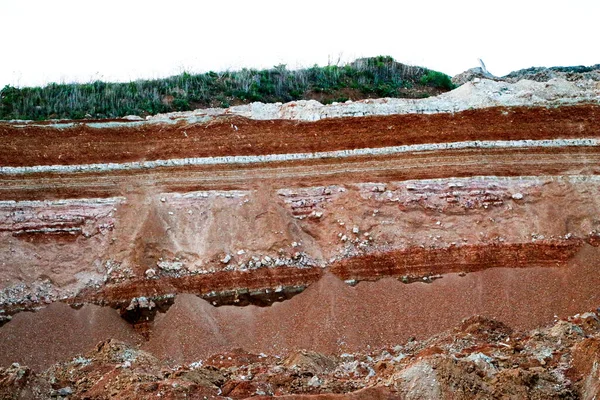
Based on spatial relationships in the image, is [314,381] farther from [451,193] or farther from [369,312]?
[451,193]

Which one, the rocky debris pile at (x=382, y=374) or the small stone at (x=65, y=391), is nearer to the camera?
the rocky debris pile at (x=382, y=374)

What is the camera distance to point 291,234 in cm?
1909

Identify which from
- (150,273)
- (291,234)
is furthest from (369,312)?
(150,273)

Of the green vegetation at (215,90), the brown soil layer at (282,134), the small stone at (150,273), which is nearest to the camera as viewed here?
the small stone at (150,273)

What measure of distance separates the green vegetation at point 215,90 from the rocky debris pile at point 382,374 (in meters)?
10.5

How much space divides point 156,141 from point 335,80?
280 inches

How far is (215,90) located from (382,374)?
13836mm

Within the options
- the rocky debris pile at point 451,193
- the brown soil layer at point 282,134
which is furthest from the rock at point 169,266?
the rocky debris pile at point 451,193

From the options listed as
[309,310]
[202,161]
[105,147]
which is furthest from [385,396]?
[105,147]

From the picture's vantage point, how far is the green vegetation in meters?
23.5

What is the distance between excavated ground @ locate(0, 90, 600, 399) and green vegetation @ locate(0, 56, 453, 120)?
2912 mm

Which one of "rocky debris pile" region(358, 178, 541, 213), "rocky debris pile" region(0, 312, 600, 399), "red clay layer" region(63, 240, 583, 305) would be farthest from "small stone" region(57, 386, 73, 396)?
"rocky debris pile" region(358, 178, 541, 213)

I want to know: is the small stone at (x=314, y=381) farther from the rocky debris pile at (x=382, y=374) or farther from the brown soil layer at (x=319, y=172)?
the brown soil layer at (x=319, y=172)

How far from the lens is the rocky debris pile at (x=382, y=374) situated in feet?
37.0
